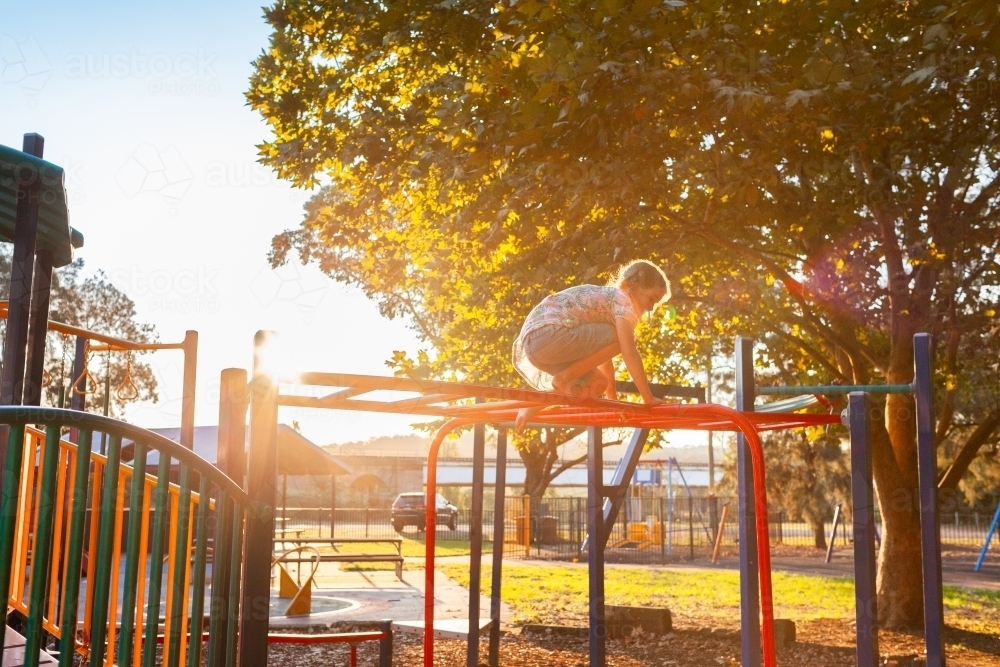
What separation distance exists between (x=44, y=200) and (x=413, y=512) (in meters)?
26.7

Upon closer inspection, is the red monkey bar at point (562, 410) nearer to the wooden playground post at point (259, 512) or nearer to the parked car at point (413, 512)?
the wooden playground post at point (259, 512)

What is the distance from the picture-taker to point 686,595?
13094 mm

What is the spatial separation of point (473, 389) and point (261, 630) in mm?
1061

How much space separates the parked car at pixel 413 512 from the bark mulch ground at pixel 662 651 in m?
21.4

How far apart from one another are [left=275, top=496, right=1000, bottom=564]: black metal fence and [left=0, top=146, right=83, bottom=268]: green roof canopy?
49.1ft

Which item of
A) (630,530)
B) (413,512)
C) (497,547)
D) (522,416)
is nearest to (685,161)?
(497,547)

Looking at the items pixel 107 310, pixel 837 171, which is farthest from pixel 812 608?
pixel 107 310

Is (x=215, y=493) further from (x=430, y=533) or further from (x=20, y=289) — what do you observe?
(x=430, y=533)

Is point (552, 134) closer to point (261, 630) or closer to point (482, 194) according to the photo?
point (482, 194)

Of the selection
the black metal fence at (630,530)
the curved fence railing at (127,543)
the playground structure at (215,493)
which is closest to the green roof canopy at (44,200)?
the playground structure at (215,493)

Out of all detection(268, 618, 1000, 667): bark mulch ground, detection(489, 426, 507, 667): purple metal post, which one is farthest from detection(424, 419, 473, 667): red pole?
detection(268, 618, 1000, 667): bark mulch ground

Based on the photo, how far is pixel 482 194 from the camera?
816 centimetres

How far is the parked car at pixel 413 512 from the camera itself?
29.8 meters

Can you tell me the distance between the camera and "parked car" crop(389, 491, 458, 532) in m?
29.8
